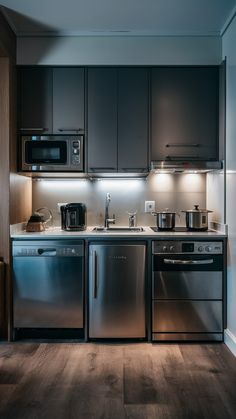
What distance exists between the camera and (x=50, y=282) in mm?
2594

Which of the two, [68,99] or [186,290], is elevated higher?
[68,99]

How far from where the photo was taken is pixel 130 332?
2.59m

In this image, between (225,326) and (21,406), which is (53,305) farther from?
(225,326)

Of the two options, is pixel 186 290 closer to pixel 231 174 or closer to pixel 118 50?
pixel 231 174

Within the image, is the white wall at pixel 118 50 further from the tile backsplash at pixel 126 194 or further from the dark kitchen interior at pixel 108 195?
the tile backsplash at pixel 126 194

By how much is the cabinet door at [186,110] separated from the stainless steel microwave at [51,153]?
675 millimetres

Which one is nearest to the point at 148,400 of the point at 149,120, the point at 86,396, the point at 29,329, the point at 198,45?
the point at 86,396

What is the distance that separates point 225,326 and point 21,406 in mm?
1619

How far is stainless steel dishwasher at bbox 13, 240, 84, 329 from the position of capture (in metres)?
2.59

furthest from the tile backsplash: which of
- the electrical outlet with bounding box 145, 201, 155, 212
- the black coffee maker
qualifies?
the black coffee maker

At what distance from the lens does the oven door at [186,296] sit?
257 cm

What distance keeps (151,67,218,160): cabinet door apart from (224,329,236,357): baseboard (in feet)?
4.80

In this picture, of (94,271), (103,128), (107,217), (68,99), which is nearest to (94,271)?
(94,271)

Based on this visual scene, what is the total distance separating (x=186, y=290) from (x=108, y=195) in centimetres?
119
